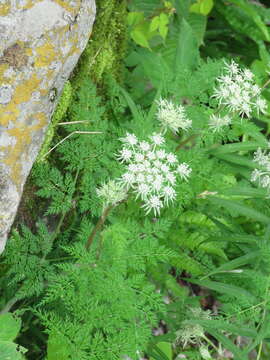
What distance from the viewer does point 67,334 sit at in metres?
2.03

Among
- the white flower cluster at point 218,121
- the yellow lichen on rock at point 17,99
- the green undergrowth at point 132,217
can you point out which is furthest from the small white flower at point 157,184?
the yellow lichen on rock at point 17,99

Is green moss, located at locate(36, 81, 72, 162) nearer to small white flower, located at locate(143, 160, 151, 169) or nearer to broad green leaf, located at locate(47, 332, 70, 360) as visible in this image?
small white flower, located at locate(143, 160, 151, 169)

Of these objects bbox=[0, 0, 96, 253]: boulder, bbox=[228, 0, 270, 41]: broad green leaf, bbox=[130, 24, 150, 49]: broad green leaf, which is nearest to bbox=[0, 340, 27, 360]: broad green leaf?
bbox=[0, 0, 96, 253]: boulder

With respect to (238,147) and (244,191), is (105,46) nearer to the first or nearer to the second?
(238,147)

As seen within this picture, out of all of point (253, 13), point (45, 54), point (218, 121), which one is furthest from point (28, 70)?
point (253, 13)

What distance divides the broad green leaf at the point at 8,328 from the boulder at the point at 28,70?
1.16 ft

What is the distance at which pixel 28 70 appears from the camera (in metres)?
1.79

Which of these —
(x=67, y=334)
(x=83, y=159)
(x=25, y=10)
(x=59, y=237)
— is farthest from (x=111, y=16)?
(x=67, y=334)

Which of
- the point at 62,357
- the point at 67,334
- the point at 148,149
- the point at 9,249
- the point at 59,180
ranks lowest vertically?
the point at 62,357

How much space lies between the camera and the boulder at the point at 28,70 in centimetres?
172

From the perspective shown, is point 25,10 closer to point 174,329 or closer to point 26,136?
point 26,136

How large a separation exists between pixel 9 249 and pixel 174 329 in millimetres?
1075

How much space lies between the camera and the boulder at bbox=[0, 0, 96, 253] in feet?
5.65

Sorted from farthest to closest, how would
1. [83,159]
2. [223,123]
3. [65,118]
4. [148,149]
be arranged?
[65,118] → [83,159] → [223,123] → [148,149]
